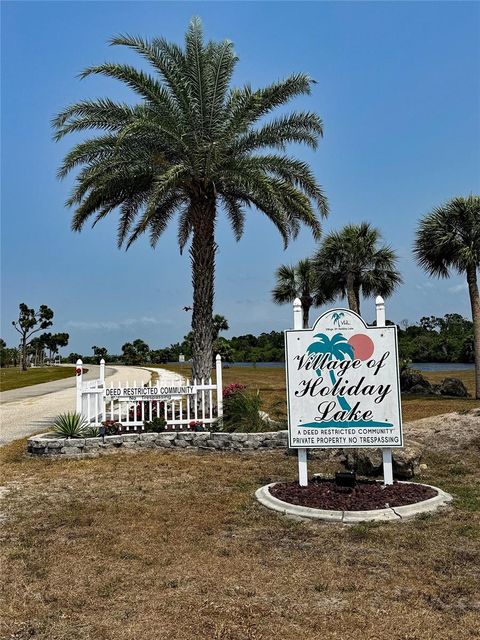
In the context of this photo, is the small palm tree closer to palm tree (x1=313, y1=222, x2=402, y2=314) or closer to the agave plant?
the agave plant

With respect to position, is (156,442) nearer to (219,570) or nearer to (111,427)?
(111,427)

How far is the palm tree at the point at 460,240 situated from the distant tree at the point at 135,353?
6392 cm

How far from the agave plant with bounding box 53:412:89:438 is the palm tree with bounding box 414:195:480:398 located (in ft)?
53.8

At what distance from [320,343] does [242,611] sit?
4.04 meters

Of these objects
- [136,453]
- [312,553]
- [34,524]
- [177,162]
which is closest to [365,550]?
[312,553]

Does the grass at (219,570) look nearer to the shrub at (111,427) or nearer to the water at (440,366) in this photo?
the shrub at (111,427)

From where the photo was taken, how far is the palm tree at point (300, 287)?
30927 mm

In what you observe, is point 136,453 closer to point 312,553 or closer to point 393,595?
point 312,553

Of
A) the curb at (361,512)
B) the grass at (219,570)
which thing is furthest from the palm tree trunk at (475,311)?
the curb at (361,512)

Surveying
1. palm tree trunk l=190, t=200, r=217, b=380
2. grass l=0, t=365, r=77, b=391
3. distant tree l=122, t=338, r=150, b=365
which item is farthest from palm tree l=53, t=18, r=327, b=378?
distant tree l=122, t=338, r=150, b=365

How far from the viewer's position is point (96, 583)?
163 inches

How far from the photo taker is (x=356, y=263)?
26.8 meters

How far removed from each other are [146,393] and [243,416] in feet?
7.16

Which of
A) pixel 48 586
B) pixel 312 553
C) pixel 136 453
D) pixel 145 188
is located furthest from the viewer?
pixel 145 188
